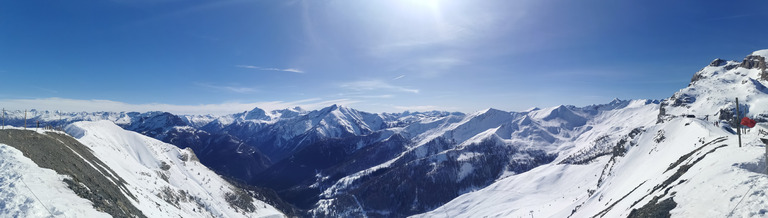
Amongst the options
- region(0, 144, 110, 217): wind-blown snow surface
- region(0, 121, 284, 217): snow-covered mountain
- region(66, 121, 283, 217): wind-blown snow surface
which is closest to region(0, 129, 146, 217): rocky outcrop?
region(0, 121, 284, 217): snow-covered mountain

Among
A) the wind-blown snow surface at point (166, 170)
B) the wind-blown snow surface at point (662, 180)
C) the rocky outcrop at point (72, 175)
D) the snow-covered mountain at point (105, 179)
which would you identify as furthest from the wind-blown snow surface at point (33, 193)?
the wind-blown snow surface at point (166, 170)

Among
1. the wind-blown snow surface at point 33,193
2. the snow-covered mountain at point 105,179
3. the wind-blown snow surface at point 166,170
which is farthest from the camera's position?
the wind-blown snow surface at point 166,170

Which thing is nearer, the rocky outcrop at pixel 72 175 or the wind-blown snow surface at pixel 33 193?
the wind-blown snow surface at pixel 33 193

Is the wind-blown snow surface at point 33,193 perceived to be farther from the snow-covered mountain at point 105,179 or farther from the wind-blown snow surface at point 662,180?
the wind-blown snow surface at point 662,180

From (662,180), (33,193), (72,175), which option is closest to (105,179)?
(72,175)

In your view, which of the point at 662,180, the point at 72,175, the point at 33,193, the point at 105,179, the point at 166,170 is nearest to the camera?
the point at 33,193

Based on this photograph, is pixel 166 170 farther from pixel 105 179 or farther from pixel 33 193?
pixel 33 193

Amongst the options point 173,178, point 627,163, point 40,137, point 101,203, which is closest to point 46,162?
point 101,203
